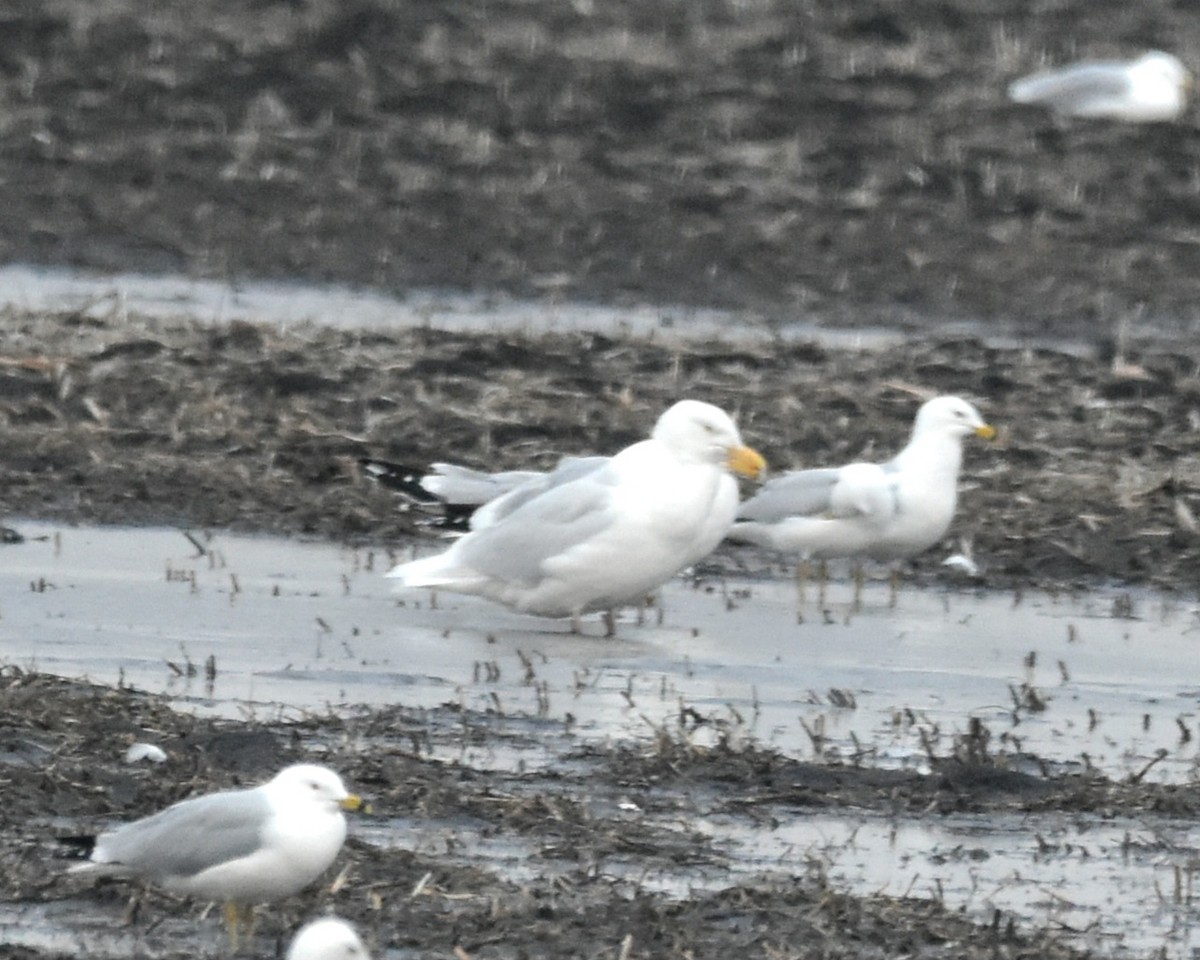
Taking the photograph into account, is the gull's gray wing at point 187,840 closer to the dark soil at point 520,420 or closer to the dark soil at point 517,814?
the dark soil at point 517,814

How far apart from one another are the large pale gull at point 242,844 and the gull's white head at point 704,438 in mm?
4703

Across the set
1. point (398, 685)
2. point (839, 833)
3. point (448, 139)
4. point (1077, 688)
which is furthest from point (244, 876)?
point (448, 139)

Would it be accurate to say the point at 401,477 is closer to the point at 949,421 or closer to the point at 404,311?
the point at 949,421

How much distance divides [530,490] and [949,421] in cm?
222

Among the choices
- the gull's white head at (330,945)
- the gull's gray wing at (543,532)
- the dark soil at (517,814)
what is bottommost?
the dark soil at (517,814)

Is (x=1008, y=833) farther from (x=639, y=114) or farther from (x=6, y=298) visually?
(x=639, y=114)

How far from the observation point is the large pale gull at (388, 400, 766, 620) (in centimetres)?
1129

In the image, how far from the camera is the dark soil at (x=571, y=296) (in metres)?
8.01

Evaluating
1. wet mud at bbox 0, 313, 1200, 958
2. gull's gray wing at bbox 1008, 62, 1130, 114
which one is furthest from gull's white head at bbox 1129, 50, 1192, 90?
wet mud at bbox 0, 313, 1200, 958

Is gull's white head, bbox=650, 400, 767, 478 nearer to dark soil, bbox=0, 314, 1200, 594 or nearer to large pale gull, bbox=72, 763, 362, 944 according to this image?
dark soil, bbox=0, 314, 1200, 594

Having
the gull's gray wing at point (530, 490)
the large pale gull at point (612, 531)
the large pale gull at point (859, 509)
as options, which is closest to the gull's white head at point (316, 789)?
the large pale gull at point (612, 531)

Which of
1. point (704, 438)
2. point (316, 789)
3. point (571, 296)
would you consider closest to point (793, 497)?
point (704, 438)

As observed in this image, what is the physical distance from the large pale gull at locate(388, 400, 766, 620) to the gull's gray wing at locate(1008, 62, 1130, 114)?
1227 cm

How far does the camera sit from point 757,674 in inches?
416
